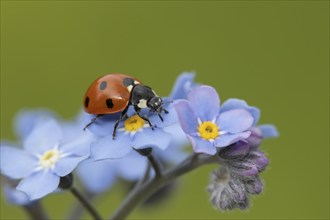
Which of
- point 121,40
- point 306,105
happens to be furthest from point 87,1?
point 306,105

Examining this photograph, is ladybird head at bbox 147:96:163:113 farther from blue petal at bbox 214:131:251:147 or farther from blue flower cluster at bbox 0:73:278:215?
blue petal at bbox 214:131:251:147

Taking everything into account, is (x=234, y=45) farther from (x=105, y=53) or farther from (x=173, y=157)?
(x=173, y=157)

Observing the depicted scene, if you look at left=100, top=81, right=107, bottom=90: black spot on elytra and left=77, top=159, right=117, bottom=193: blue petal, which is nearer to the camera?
left=100, top=81, right=107, bottom=90: black spot on elytra

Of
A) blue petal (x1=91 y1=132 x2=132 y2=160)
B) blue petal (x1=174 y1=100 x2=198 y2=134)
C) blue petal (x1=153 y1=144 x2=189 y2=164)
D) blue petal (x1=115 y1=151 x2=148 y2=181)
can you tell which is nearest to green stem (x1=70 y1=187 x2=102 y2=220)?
blue petal (x1=91 y1=132 x2=132 y2=160)

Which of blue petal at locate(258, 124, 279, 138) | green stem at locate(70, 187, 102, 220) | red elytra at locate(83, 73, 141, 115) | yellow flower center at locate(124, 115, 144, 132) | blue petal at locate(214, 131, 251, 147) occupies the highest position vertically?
red elytra at locate(83, 73, 141, 115)

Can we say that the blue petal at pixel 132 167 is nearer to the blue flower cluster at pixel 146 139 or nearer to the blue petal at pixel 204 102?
the blue flower cluster at pixel 146 139
